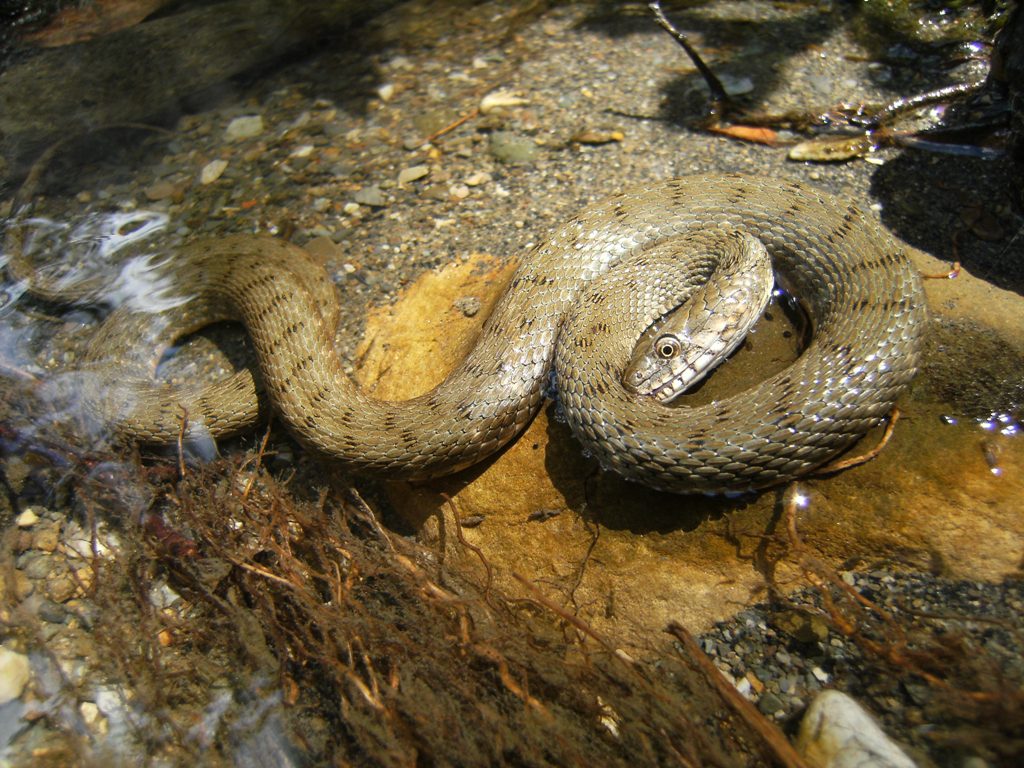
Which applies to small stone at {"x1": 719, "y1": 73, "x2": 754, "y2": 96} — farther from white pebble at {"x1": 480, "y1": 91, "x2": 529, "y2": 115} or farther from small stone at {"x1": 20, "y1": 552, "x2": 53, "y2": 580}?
small stone at {"x1": 20, "y1": 552, "x2": 53, "y2": 580}

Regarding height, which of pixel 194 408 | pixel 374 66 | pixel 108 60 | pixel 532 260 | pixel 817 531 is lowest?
pixel 817 531

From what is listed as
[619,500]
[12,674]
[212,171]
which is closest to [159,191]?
[212,171]

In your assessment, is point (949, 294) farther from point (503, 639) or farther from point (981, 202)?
point (503, 639)

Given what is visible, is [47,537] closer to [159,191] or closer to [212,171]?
[159,191]

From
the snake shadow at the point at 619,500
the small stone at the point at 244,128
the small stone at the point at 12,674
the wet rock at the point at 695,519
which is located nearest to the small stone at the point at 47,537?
the small stone at the point at 12,674

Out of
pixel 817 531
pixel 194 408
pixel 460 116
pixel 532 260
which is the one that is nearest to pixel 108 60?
pixel 460 116
